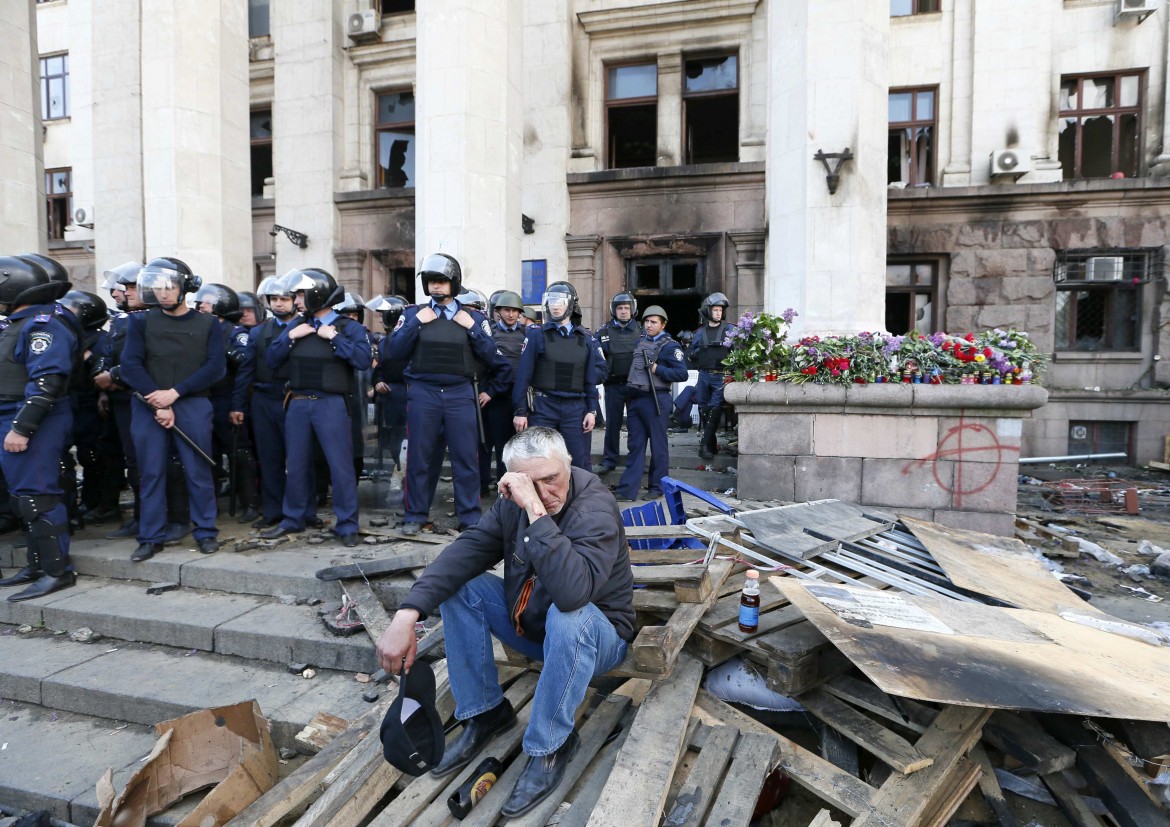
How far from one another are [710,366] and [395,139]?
10.1 m

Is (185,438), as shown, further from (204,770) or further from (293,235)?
(293,235)

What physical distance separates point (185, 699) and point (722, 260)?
37.8 ft

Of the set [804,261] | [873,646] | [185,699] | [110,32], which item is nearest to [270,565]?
[185,699]

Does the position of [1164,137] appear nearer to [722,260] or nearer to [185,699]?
[722,260]

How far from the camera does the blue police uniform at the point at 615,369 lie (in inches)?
303

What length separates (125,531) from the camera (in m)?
5.85

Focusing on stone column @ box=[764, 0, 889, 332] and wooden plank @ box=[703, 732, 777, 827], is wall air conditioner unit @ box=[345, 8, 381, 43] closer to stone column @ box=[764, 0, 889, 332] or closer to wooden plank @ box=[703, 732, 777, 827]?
stone column @ box=[764, 0, 889, 332]

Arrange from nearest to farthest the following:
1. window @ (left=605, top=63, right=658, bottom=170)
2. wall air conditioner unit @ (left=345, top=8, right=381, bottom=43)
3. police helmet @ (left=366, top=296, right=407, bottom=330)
Result: police helmet @ (left=366, top=296, right=407, bottom=330) < window @ (left=605, top=63, right=658, bottom=170) < wall air conditioner unit @ (left=345, top=8, right=381, bottom=43)

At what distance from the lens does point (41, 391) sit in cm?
480

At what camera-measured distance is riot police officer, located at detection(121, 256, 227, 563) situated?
5.21m

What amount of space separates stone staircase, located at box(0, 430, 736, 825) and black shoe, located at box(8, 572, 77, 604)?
76mm

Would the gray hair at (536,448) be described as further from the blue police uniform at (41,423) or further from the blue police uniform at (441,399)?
the blue police uniform at (41,423)

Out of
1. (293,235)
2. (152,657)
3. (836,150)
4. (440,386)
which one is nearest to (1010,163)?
(836,150)

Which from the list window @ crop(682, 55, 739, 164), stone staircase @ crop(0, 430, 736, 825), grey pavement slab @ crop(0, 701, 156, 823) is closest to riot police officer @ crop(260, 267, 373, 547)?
stone staircase @ crop(0, 430, 736, 825)
